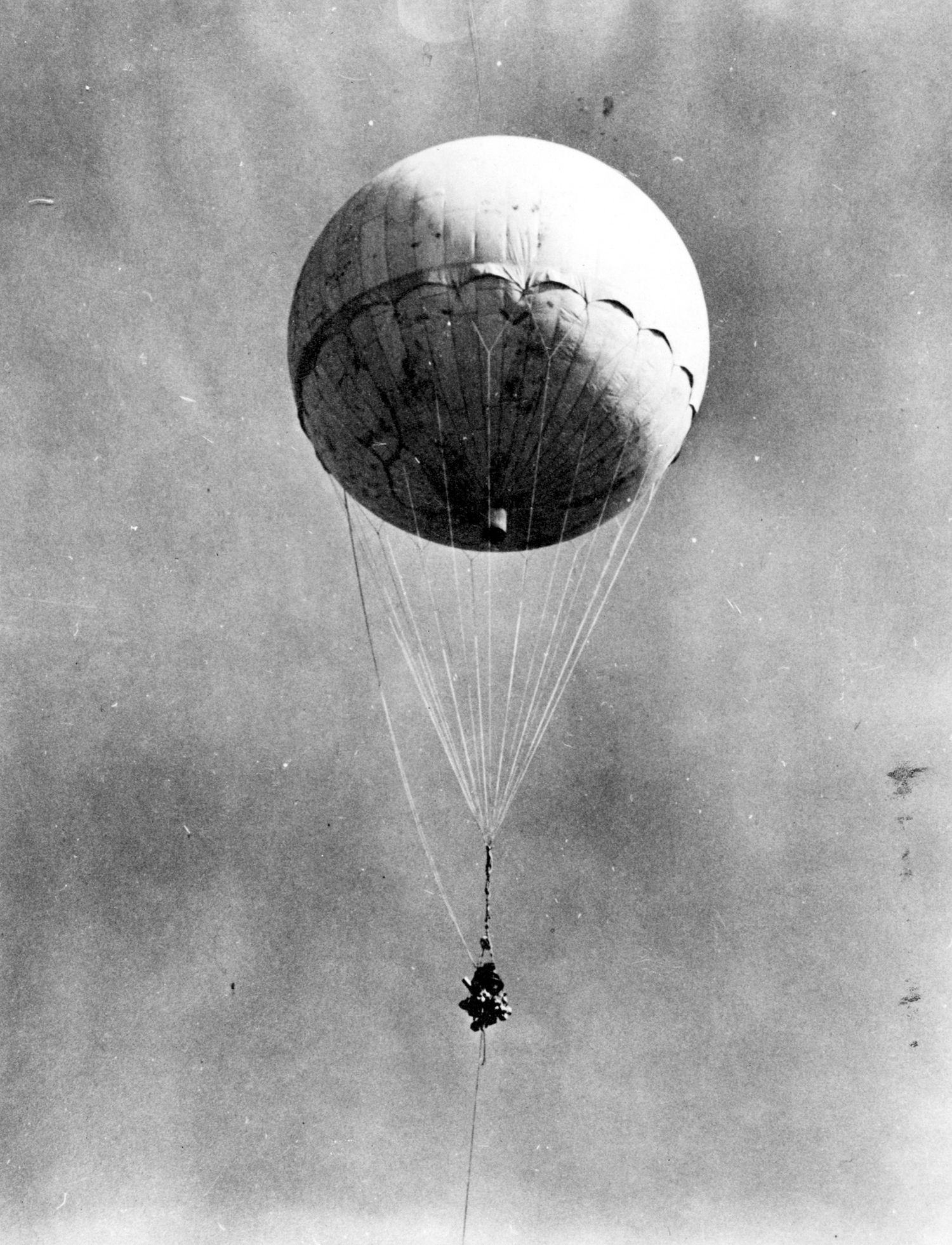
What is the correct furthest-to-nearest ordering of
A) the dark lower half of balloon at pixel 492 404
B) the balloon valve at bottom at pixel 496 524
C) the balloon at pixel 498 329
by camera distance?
the balloon valve at bottom at pixel 496 524 < the dark lower half of balloon at pixel 492 404 < the balloon at pixel 498 329

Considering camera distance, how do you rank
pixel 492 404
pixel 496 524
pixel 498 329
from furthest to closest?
pixel 496 524 → pixel 492 404 → pixel 498 329

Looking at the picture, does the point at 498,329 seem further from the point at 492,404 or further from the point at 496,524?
the point at 496,524

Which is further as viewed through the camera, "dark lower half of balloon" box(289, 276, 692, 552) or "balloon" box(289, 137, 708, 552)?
"dark lower half of balloon" box(289, 276, 692, 552)

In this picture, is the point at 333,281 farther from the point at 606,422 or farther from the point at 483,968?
the point at 483,968

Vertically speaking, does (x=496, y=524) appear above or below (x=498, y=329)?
below

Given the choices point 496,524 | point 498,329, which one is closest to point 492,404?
point 498,329
